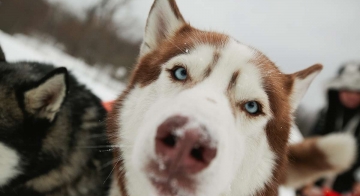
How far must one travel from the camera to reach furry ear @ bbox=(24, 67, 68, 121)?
1860mm

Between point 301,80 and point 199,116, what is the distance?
121 cm

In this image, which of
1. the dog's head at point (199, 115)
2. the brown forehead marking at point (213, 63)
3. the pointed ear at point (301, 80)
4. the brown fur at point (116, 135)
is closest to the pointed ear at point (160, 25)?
the dog's head at point (199, 115)

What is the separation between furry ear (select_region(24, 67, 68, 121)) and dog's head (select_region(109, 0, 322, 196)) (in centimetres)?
36

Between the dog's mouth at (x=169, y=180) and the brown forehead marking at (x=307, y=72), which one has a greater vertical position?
the brown forehead marking at (x=307, y=72)

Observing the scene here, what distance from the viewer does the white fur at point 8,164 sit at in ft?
6.22

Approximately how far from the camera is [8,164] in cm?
194

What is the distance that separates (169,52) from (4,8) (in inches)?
229

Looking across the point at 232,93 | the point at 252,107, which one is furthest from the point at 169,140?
the point at 252,107

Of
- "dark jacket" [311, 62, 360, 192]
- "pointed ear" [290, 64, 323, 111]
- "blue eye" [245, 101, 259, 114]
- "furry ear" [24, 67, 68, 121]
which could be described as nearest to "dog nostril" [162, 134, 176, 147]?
"blue eye" [245, 101, 259, 114]

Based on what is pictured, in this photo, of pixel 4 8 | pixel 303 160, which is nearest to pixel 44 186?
pixel 303 160

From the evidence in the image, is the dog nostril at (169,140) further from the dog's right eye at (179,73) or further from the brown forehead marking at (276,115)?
the brown forehead marking at (276,115)

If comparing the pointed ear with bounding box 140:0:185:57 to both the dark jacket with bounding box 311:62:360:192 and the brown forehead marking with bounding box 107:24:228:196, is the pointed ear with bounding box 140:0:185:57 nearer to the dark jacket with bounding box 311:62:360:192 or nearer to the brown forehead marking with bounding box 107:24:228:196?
the brown forehead marking with bounding box 107:24:228:196

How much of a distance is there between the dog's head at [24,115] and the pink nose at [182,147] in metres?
1.00

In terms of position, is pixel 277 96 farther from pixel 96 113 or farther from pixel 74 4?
pixel 74 4
